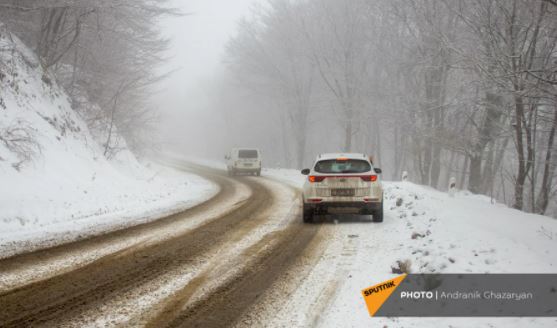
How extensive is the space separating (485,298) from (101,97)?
20906mm

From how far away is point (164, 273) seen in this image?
5883 millimetres

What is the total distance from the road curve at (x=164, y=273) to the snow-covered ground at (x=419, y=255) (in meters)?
0.66

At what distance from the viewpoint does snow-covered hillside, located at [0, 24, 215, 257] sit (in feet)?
29.3

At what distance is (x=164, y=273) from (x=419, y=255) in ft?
12.9

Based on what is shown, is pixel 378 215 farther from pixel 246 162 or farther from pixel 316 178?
pixel 246 162

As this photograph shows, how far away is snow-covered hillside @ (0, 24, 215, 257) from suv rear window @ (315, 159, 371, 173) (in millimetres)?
4511

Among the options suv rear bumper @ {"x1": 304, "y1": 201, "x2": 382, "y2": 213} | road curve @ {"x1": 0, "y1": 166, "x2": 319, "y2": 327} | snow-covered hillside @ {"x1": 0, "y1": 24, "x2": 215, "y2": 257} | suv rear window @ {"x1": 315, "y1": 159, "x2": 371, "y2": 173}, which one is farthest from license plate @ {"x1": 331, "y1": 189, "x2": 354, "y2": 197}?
snow-covered hillside @ {"x1": 0, "y1": 24, "x2": 215, "y2": 257}

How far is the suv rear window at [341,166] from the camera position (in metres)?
10.3

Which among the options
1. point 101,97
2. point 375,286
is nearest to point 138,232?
point 375,286

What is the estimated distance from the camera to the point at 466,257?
6098mm

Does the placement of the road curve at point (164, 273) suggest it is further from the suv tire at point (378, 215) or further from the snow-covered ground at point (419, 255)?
the suv tire at point (378, 215)

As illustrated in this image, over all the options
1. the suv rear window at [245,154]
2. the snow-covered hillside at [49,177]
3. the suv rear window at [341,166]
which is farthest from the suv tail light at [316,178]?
the suv rear window at [245,154]

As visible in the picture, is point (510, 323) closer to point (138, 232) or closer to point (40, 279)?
point (40, 279)

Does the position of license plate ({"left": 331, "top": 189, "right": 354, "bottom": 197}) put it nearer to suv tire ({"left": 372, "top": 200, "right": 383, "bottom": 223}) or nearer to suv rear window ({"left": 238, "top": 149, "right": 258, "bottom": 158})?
suv tire ({"left": 372, "top": 200, "right": 383, "bottom": 223})
